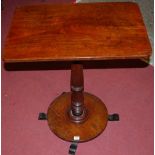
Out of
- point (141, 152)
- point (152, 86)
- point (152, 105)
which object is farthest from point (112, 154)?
point (152, 86)

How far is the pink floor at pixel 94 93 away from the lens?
5.94 ft

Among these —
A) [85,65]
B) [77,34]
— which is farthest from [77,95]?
[85,65]

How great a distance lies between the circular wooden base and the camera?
1806 millimetres

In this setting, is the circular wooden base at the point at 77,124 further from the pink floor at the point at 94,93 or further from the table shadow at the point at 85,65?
the table shadow at the point at 85,65

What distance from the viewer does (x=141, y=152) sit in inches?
70.1

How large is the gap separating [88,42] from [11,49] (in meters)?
0.34

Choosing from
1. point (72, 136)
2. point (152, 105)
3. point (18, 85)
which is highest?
point (18, 85)

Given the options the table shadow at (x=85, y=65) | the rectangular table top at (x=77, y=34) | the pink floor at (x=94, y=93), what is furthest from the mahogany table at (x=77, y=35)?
the table shadow at (x=85, y=65)

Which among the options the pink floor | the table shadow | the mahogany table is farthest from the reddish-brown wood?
the table shadow

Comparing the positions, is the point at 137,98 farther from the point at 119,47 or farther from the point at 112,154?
the point at 119,47

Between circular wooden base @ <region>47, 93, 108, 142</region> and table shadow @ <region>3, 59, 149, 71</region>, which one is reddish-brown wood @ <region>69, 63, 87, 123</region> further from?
table shadow @ <region>3, 59, 149, 71</region>

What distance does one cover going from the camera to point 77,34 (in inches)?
51.3

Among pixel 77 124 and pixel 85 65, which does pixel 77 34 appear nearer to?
pixel 77 124

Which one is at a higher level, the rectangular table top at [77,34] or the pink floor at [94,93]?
the rectangular table top at [77,34]
